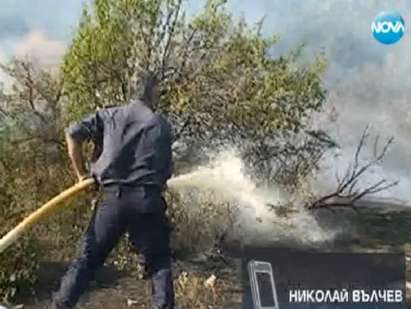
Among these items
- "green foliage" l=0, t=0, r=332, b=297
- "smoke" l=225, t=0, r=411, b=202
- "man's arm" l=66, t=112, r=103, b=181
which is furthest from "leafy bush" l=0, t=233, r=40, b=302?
"man's arm" l=66, t=112, r=103, b=181

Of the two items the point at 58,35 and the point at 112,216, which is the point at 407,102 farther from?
the point at 112,216

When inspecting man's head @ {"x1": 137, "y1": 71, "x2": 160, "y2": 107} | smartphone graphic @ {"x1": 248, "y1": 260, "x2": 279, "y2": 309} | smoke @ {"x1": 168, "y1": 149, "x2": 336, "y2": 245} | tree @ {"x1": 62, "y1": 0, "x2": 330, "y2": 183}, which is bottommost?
smartphone graphic @ {"x1": 248, "y1": 260, "x2": 279, "y2": 309}

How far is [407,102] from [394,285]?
120 cm

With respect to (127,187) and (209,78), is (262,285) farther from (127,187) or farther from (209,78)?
(127,187)

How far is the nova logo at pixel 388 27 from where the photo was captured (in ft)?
22.6

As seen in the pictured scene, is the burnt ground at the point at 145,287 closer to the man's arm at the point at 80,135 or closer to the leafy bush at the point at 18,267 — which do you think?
the leafy bush at the point at 18,267

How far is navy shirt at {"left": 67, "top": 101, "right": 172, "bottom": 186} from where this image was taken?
4680mm

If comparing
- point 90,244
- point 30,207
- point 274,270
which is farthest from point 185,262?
point 90,244

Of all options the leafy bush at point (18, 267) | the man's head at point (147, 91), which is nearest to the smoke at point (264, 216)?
the leafy bush at point (18, 267)

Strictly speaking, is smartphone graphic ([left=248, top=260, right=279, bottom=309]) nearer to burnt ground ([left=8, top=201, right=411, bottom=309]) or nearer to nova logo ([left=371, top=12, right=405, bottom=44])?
burnt ground ([left=8, top=201, right=411, bottom=309])

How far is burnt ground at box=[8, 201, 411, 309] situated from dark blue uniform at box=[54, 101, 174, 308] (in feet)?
7.27

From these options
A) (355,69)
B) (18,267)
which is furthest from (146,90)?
(18,267)

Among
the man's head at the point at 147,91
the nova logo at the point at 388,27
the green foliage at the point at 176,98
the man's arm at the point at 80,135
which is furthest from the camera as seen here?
the green foliage at the point at 176,98

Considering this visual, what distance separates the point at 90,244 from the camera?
4.71 metres
